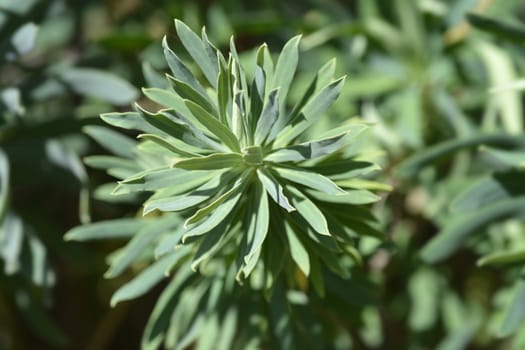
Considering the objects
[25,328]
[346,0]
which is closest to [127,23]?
[346,0]

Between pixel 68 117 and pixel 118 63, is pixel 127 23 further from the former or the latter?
pixel 68 117

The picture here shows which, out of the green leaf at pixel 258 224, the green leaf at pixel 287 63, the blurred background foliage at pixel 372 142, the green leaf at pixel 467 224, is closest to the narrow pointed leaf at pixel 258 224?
the green leaf at pixel 258 224

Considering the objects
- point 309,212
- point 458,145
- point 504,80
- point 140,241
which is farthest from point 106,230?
point 504,80

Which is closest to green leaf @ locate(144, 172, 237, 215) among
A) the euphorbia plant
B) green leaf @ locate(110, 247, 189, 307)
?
the euphorbia plant

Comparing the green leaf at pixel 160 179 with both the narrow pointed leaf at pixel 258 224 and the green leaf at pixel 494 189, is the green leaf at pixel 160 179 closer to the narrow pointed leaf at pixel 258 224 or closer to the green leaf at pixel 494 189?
the narrow pointed leaf at pixel 258 224

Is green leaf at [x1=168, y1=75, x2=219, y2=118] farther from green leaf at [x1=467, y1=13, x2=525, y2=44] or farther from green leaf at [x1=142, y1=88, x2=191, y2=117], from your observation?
green leaf at [x1=467, y1=13, x2=525, y2=44]

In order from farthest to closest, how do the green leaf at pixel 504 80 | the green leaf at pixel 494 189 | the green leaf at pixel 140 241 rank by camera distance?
the green leaf at pixel 504 80
the green leaf at pixel 494 189
the green leaf at pixel 140 241

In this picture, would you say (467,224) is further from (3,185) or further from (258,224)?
(3,185)
